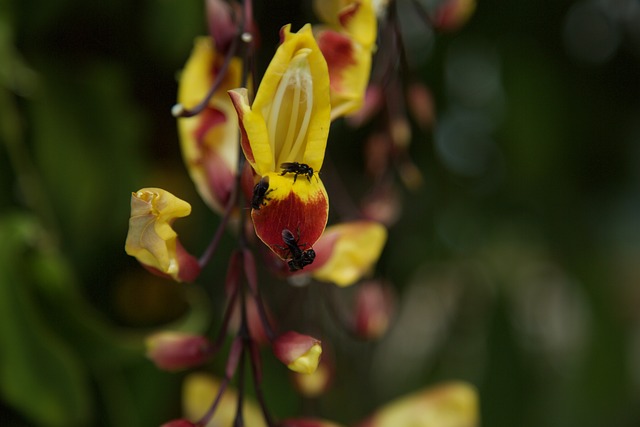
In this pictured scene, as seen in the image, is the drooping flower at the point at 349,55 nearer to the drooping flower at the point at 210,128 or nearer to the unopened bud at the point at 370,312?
the drooping flower at the point at 210,128

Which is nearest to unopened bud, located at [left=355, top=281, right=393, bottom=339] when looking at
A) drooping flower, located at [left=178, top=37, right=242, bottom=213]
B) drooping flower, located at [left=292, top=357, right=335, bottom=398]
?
drooping flower, located at [left=292, top=357, right=335, bottom=398]

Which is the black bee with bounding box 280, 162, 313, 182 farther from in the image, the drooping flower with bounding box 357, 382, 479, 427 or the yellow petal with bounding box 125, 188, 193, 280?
the drooping flower with bounding box 357, 382, 479, 427

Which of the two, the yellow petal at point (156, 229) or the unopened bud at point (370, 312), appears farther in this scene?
the unopened bud at point (370, 312)

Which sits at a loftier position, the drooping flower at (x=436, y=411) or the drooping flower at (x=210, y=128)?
the drooping flower at (x=210, y=128)

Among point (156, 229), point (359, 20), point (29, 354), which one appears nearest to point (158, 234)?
point (156, 229)

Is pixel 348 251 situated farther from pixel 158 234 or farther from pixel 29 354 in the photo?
pixel 29 354

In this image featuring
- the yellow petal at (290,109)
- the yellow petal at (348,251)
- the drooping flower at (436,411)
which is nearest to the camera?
the yellow petal at (290,109)

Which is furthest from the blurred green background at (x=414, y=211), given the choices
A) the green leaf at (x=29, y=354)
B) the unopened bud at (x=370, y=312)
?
the unopened bud at (x=370, y=312)
